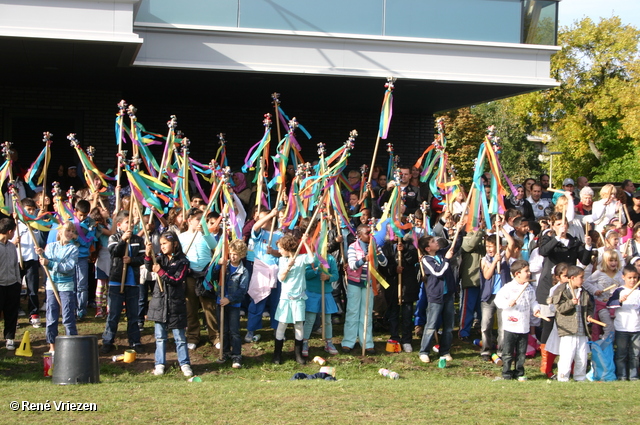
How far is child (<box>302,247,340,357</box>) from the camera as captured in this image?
401 inches

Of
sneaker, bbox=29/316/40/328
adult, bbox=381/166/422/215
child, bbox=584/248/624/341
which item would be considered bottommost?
sneaker, bbox=29/316/40/328

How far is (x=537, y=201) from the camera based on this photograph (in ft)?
46.8

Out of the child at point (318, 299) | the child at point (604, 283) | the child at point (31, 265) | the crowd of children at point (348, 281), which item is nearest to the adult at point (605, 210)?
the crowd of children at point (348, 281)

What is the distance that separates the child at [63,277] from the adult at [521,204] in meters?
7.75

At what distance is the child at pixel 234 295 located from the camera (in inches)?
382

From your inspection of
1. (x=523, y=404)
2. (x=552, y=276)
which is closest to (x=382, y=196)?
(x=552, y=276)

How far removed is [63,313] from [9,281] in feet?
Result: 3.20

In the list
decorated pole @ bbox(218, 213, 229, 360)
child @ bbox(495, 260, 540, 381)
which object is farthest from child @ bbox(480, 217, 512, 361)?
decorated pole @ bbox(218, 213, 229, 360)

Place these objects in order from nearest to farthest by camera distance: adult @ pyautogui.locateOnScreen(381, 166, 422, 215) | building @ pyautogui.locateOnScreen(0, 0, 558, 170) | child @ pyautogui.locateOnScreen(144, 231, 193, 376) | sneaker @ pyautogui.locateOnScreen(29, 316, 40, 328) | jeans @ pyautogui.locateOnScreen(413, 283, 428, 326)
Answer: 1. child @ pyautogui.locateOnScreen(144, 231, 193, 376)
2. sneaker @ pyautogui.locateOnScreen(29, 316, 40, 328)
3. jeans @ pyautogui.locateOnScreen(413, 283, 428, 326)
4. building @ pyautogui.locateOnScreen(0, 0, 558, 170)
5. adult @ pyautogui.locateOnScreen(381, 166, 422, 215)

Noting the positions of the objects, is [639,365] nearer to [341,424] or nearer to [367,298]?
[367,298]

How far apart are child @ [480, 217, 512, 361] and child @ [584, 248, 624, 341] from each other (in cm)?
112

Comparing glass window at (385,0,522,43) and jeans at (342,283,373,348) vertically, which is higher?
glass window at (385,0,522,43)

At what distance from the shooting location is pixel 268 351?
1034 centimetres

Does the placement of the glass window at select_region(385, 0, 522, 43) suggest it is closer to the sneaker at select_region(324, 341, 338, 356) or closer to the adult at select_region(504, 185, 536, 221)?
the adult at select_region(504, 185, 536, 221)
